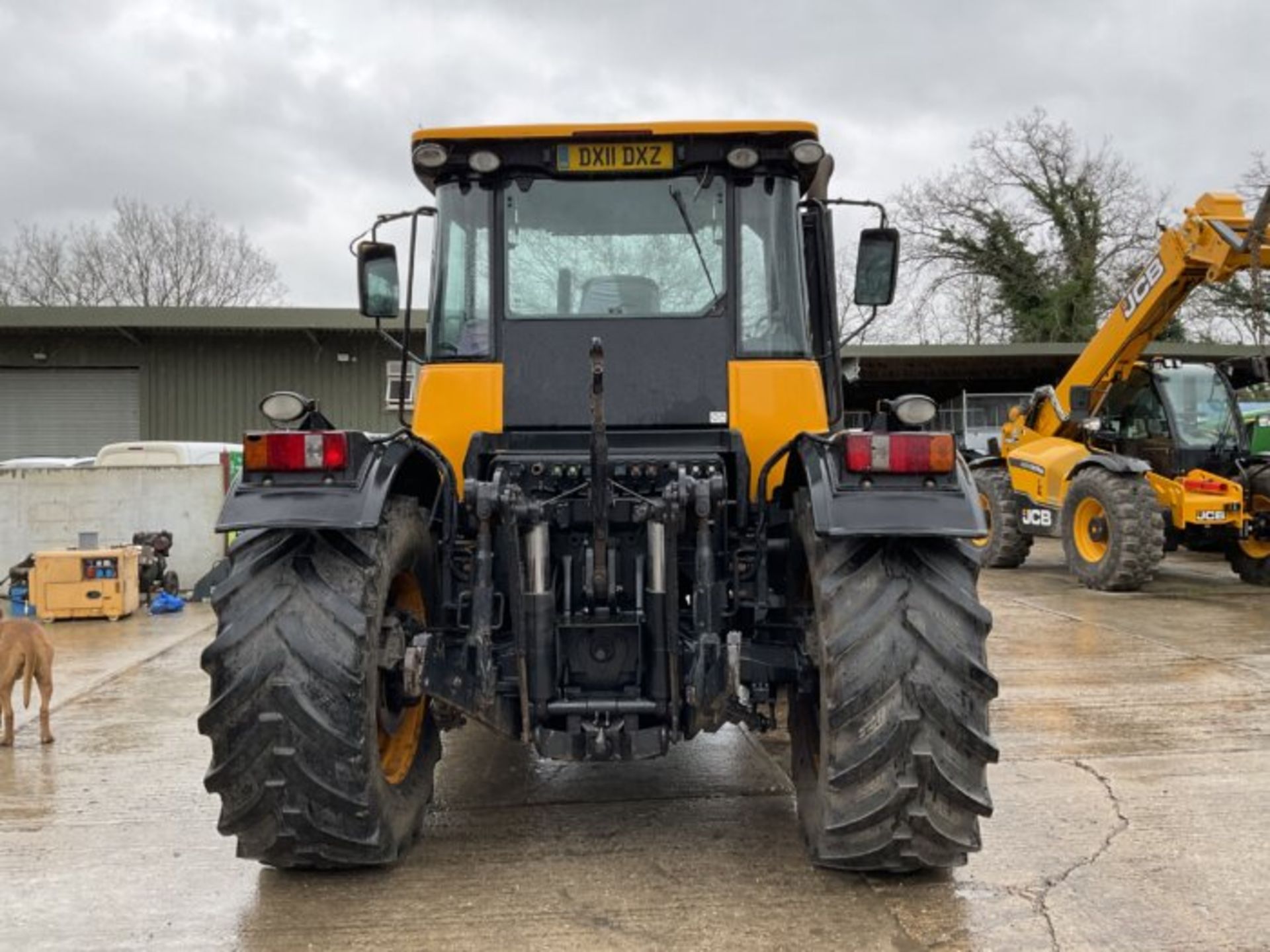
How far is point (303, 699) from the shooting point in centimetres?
337

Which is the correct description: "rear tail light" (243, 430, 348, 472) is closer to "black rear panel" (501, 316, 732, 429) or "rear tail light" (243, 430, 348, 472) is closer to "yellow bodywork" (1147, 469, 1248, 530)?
"black rear panel" (501, 316, 732, 429)

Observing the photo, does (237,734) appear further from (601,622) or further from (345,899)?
(601,622)

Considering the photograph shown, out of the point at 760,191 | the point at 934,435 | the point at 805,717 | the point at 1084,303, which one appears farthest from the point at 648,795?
the point at 1084,303

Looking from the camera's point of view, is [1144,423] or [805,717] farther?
[1144,423]

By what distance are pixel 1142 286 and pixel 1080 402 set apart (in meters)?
1.41

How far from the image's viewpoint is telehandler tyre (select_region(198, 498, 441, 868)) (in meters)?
3.38

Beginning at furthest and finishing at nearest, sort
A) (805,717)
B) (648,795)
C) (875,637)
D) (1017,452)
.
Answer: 1. (1017,452)
2. (648,795)
3. (805,717)
4. (875,637)

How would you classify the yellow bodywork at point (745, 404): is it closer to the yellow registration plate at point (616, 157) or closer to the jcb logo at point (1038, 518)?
the yellow registration plate at point (616, 157)

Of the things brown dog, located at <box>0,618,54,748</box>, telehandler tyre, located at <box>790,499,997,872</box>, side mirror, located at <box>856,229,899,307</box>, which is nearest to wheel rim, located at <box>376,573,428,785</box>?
telehandler tyre, located at <box>790,499,997,872</box>

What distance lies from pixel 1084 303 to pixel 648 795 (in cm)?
3226

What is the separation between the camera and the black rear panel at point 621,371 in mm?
4145

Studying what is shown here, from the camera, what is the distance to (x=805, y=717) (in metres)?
3.95

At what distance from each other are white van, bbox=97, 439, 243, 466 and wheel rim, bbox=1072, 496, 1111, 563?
9.90 meters

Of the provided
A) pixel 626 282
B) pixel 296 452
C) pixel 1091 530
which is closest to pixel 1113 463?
pixel 1091 530
